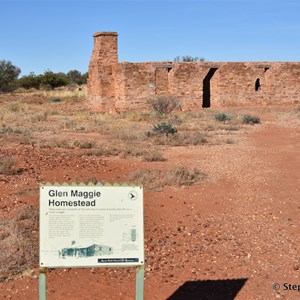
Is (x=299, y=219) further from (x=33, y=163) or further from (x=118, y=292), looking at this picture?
(x=33, y=163)

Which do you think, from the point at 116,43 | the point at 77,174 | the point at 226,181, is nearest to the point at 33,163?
the point at 77,174

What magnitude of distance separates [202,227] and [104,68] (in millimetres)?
20224

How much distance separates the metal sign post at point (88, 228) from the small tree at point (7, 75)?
50.2m

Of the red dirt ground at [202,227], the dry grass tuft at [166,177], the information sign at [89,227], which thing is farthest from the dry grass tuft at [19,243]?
the dry grass tuft at [166,177]

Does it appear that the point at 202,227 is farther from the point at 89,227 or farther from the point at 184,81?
the point at 184,81

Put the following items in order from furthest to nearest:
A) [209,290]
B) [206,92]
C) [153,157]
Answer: [206,92] → [153,157] → [209,290]

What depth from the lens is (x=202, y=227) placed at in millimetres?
7363

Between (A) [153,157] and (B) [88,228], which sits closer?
(B) [88,228]

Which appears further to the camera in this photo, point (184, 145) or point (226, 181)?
point (184, 145)

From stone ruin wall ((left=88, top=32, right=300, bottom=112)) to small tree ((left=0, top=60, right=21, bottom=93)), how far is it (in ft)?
89.6

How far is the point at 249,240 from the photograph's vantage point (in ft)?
22.5

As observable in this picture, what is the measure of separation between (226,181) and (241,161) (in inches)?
93.6

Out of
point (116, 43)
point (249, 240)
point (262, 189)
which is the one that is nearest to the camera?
point (249, 240)

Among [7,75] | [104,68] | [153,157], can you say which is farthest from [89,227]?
[7,75]
